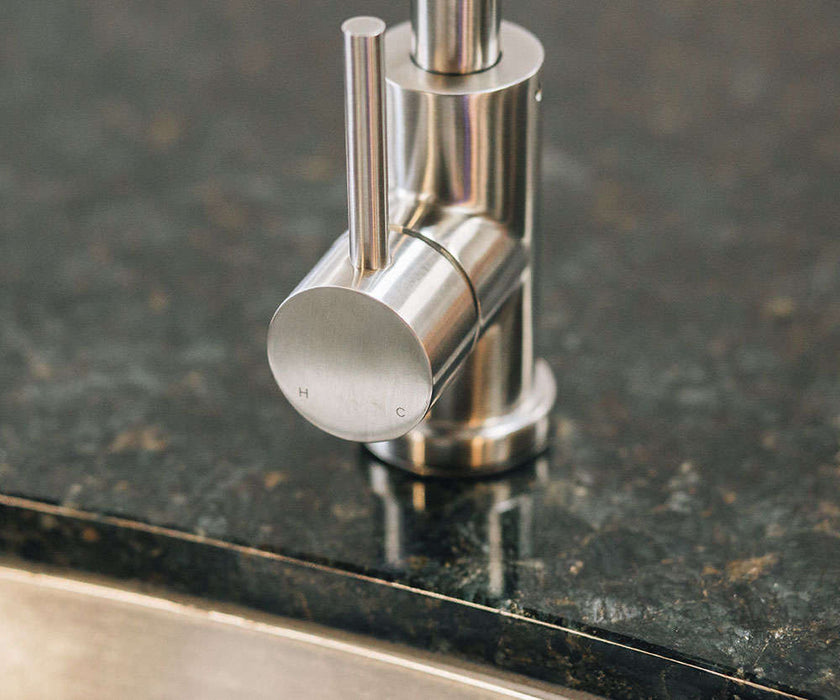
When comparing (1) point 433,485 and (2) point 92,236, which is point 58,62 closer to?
(2) point 92,236

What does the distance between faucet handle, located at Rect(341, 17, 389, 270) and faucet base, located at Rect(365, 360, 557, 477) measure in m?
0.14

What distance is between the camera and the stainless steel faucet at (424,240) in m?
0.43

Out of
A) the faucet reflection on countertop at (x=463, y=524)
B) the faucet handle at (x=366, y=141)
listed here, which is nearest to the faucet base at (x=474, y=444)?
the faucet reflection on countertop at (x=463, y=524)

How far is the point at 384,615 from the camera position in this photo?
0.53 metres

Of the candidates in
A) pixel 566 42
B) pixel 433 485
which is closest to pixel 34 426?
pixel 433 485

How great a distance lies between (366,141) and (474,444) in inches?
7.7

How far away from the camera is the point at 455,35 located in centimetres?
47

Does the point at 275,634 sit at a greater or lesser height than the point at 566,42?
lesser

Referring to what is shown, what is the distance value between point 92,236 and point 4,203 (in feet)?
0.24

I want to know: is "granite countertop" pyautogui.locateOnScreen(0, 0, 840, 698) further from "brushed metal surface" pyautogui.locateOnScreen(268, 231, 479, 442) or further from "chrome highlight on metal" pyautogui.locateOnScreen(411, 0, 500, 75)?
"chrome highlight on metal" pyautogui.locateOnScreen(411, 0, 500, 75)

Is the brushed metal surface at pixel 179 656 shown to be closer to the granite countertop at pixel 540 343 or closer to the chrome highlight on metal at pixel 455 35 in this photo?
the granite countertop at pixel 540 343

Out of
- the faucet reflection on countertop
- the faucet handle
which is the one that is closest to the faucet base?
the faucet reflection on countertop

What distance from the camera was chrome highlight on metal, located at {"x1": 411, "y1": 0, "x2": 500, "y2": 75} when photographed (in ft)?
1.53

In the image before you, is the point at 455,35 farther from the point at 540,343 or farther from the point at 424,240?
the point at 540,343
